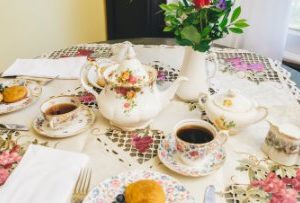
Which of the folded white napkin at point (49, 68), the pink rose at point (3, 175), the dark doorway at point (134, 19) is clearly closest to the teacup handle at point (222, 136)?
the pink rose at point (3, 175)

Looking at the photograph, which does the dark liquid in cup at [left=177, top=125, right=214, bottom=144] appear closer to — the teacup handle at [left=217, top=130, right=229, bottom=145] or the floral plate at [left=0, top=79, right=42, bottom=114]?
the teacup handle at [left=217, top=130, right=229, bottom=145]

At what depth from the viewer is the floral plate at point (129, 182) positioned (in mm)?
628

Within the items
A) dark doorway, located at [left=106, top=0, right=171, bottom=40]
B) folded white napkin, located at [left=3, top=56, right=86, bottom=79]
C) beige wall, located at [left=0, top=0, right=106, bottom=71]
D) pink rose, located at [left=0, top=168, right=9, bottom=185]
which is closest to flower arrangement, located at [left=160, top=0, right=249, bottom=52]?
folded white napkin, located at [left=3, top=56, right=86, bottom=79]

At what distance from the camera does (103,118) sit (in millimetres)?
906

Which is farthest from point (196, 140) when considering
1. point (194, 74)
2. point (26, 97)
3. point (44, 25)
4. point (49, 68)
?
point (44, 25)

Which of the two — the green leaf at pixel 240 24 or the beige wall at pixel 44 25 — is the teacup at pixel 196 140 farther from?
the beige wall at pixel 44 25

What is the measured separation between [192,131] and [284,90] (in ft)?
1.55

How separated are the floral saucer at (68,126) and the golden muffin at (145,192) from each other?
27cm

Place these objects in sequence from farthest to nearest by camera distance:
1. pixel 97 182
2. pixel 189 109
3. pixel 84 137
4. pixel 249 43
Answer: pixel 249 43 < pixel 189 109 < pixel 84 137 < pixel 97 182

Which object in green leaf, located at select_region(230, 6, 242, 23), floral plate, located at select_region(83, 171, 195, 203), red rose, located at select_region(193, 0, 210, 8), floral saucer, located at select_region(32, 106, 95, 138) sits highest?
red rose, located at select_region(193, 0, 210, 8)

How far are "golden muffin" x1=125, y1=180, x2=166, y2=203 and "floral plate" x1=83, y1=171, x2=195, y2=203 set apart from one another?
0.02 meters

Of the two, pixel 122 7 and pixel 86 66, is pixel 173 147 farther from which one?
pixel 122 7

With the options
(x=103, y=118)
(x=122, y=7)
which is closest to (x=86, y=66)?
(x=103, y=118)

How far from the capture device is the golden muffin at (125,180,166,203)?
1.95 feet
